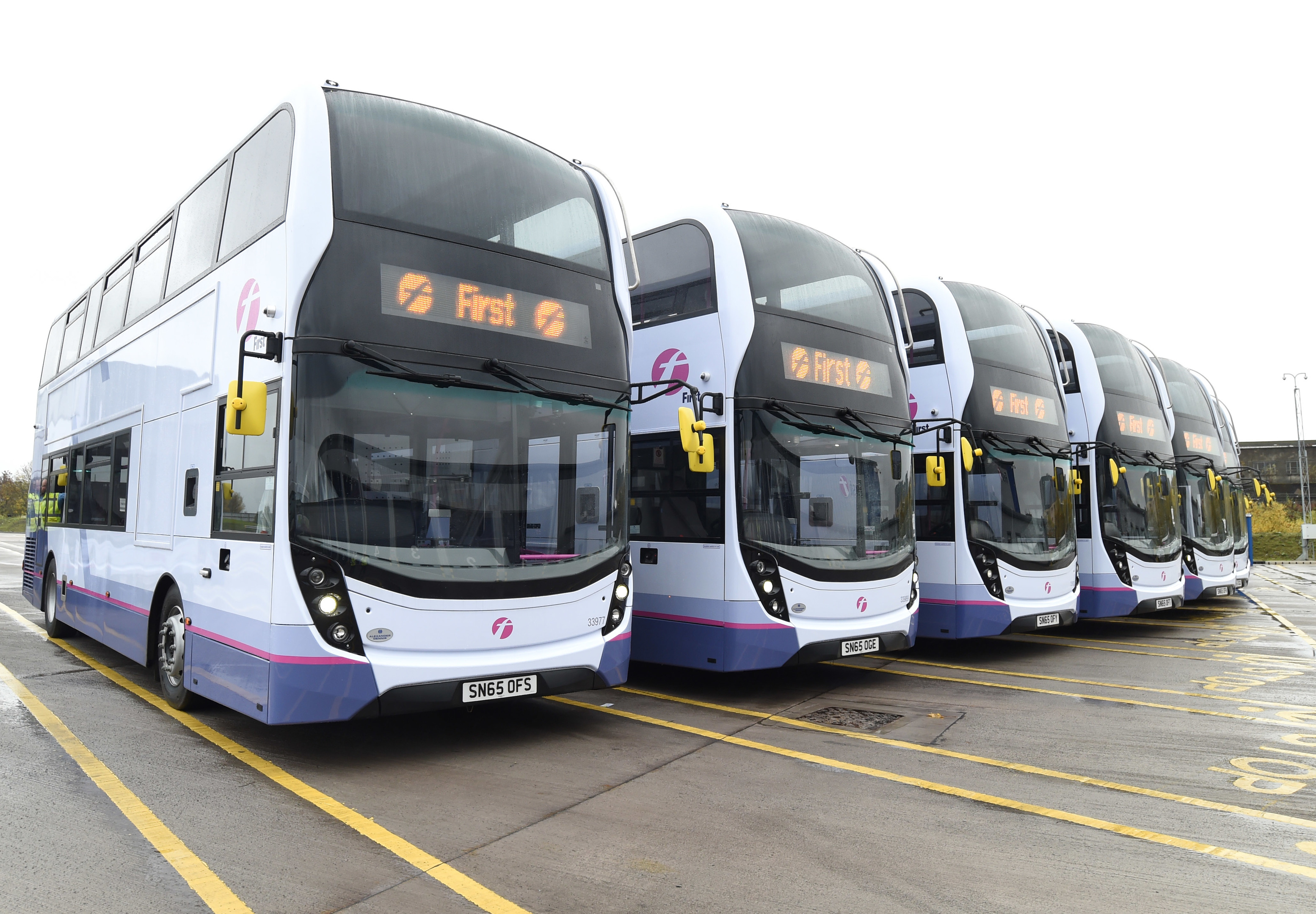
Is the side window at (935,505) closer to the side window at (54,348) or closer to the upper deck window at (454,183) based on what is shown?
the upper deck window at (454,183)

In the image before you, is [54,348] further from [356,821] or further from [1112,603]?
[1112,603]

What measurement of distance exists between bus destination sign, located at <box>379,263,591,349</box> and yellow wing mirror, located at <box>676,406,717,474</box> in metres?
1.03

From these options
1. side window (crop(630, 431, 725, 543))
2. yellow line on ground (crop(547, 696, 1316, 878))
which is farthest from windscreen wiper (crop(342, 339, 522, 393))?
yellow line on ground (crop(547, 696, 1316, 878))

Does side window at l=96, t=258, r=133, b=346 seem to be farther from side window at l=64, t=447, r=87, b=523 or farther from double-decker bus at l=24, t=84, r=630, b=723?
double-decker bus at l=24, t=84, r=630, b=723

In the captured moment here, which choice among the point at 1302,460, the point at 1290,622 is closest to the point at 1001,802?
the point at 1290,622

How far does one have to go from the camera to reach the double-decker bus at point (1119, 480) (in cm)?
1273

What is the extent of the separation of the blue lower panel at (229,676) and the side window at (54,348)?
7.98m

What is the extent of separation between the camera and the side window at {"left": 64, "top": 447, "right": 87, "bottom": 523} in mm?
9992

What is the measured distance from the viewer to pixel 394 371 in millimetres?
5531

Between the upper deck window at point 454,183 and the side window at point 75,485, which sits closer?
the upper deck window at point 454,183

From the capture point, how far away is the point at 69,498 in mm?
10484

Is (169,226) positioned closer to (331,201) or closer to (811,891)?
(331,201)

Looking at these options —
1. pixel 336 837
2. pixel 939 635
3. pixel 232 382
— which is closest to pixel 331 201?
pixel 232 382

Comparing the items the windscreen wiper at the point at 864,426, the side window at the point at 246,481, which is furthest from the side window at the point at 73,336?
the windscreen wiper at the point at 864,426
